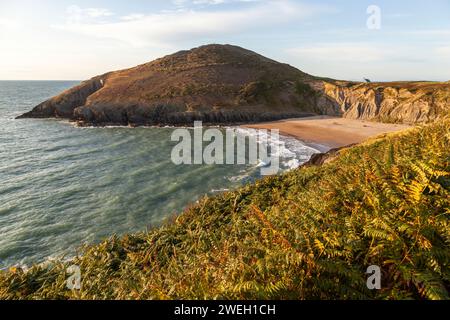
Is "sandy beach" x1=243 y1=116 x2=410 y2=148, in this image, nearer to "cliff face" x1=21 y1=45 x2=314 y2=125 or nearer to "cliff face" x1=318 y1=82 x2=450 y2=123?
"cliff face" x1=318 y1=82 x2=450 y2=123

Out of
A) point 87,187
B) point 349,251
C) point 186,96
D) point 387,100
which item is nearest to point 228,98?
point 186,96

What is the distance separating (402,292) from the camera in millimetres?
3980

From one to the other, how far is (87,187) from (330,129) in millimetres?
42427

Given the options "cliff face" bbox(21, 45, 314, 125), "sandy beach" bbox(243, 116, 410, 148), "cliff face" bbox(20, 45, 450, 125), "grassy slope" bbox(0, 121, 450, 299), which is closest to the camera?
"grassy slope" bbox(0, 121, 450, 299)

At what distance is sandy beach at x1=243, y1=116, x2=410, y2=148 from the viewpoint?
149ft

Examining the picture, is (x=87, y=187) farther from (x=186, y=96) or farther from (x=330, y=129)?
(x=186, y=96)

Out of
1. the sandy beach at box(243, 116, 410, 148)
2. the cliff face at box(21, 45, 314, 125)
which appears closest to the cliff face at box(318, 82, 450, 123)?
the sandy beach at box(243, 116, 410, 148)

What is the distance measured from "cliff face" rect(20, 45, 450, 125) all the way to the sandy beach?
5035 mm

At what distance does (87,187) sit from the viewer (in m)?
26.7

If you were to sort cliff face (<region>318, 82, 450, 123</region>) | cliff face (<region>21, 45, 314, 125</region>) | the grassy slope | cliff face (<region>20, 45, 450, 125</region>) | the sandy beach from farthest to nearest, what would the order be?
cliff face (<region>21, 45, 314, 125</region>), cliff face (<region>20, 45, 450, 125</region>), cliff face (<region>318, 82, 450, 123</region>), the sandy beach, the grassy slope

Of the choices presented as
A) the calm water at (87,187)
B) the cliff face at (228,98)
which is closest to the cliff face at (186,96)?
the cliff face at (228,98)
